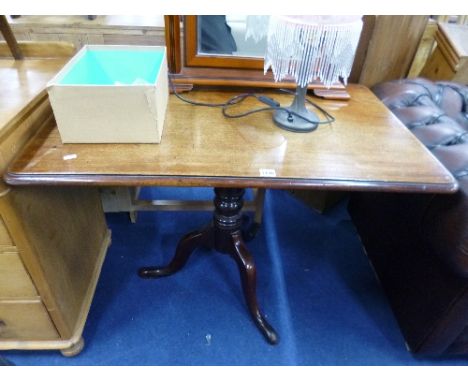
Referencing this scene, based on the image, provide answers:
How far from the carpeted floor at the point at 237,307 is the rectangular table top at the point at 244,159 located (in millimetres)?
657

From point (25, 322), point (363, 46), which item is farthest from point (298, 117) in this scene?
point (25, 322)

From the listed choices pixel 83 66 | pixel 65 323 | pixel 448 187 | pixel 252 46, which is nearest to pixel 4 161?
pixel 83 66

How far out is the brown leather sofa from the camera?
2.36 ft

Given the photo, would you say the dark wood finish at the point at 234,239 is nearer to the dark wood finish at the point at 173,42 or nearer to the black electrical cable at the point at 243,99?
the black electrical cable at the point at 243,99

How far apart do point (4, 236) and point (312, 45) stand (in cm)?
75

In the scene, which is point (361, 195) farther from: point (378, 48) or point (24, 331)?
point (24, 331)

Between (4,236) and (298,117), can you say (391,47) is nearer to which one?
(298,117)

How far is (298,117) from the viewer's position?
0.76m

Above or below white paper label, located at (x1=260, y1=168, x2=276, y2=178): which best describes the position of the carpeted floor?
below

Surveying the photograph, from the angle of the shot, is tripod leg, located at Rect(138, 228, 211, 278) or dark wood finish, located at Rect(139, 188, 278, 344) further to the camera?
tripod leg, located at Rect(138, 228, 211, 278)

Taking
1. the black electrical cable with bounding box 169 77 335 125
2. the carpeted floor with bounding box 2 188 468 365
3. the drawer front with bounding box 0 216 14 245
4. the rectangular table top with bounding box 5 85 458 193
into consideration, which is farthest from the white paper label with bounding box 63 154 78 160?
the carpeted floor with bounding box 2 188 468 365

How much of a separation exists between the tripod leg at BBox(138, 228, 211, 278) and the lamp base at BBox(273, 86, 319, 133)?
0.47 metres

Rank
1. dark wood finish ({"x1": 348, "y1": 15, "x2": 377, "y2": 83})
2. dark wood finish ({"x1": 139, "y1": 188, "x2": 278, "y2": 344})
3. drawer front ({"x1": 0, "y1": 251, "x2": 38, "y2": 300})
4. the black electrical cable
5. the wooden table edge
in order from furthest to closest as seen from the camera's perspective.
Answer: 1. dark wood finish ({"x1": 348, "y1": 15, "x2": 377, "y2": 83})
2. dark wood finish ({"x1": 139, "y1": 188, "x2": 278, "y2": 344})
3. the black electrical cable
4. drawer front ({"x1": 0, "y1": 251, "x2": 38, "y2": 300})
5. the wooden table edge

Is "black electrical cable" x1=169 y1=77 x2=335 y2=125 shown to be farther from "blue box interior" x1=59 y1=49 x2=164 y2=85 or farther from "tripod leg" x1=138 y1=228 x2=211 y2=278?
"tripod leg" x1=138 y1=228 x2=211 y2=278
